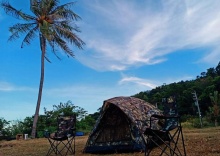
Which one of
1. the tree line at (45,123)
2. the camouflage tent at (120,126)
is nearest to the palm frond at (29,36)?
the tree line at (45,123)

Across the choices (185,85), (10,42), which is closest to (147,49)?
(10,42)

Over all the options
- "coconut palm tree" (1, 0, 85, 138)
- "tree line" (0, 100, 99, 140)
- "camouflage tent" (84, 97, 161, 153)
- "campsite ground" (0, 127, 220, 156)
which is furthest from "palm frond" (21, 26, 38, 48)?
"camouflage tent" (84, 97, 161, 153)

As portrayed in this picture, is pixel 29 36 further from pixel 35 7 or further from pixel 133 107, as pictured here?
pixel 133 107

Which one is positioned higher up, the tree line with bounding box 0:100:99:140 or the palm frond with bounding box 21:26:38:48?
the palm frond with bounding box 21:26:38:48

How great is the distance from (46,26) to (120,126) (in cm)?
1251

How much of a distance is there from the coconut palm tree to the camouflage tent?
11.1 meters

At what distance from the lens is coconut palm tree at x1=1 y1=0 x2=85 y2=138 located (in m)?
18.4

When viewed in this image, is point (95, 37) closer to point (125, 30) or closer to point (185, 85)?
point (125, 30)

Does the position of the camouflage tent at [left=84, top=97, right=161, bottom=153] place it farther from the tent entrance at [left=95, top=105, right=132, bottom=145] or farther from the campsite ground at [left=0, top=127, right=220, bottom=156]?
the campsite ground at [left=0, top=127, right=220, bottom=156]

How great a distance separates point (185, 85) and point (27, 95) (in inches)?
976

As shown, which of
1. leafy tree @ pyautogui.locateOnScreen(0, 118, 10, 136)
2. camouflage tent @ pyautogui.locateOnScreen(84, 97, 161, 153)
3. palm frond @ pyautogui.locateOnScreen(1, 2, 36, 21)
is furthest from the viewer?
leafy tree @ pyautogui.locateOnScreen(0, 118, 10, 136)

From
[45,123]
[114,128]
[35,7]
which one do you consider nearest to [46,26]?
[35,7]

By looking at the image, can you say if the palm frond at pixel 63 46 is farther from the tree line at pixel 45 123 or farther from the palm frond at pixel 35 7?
the tree line at pixel 45 123

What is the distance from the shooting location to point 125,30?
14.8 meters
